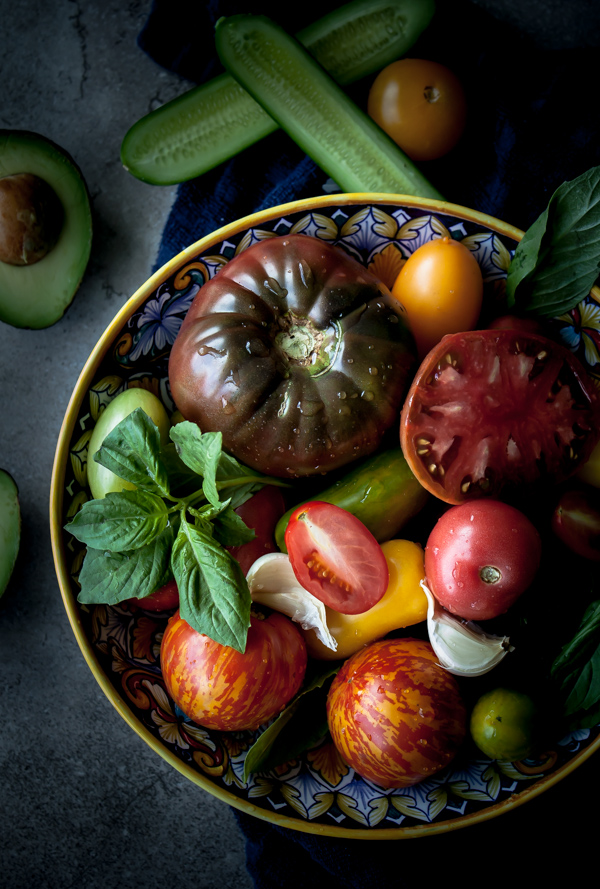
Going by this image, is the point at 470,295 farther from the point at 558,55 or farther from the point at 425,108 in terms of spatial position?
the point at 558,55

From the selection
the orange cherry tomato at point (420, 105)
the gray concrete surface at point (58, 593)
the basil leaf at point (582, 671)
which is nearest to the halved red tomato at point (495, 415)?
the basil leaf at point (582, 671)

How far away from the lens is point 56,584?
1.56 meters

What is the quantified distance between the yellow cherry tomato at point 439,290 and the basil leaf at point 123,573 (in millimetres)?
625

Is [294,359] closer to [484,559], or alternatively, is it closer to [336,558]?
[336,558]

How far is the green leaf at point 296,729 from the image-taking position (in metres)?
1.20

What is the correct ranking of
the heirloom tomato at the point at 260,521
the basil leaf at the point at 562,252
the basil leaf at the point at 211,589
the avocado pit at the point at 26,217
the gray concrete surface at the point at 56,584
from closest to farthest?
the basil leaf at the point at 211,589 < the basil leaf at the point at 562,252 < the heirloom tomato at the point at 260,521 < the avocado pit at the point at 26,217 < the gray concrete surface at the point at 56,584

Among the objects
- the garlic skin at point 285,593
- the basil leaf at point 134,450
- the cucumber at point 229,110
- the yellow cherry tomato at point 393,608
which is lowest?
the yellow cherry tomato at point 393,608

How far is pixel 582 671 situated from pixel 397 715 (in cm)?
35

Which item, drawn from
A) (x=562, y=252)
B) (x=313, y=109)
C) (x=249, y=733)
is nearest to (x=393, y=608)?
(x=249, y=733)

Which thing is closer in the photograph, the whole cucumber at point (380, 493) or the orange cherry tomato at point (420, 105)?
the whole cucumber at point (380, 493)

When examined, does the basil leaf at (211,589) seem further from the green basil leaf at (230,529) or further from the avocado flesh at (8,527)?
the avocado flesh at (8,527)

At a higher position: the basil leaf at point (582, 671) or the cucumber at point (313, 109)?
the cucumber at point (313, 109)

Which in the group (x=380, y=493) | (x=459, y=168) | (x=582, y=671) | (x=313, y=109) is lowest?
(x=582, y=671)

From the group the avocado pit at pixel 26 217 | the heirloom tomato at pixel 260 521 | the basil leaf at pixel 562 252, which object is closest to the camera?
the basil leaf at pixel 562 252
